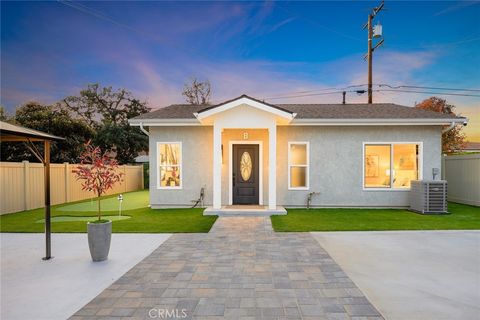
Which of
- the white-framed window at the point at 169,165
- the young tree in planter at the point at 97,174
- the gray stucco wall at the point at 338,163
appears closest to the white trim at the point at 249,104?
the gray stucco wall at the point at 338,163

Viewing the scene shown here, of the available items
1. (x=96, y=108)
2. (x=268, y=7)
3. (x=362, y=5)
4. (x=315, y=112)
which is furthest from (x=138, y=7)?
(x=96, y=108)

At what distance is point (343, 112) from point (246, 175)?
16.0 ft

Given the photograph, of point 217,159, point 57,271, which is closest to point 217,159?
point 217,159

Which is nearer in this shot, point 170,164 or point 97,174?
point 97,174

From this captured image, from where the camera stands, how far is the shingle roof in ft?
35.2

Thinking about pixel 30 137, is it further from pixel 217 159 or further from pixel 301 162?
pixel 301 162

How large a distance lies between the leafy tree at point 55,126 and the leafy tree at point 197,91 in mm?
11022

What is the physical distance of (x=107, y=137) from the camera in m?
26.1

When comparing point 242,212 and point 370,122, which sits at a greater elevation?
point 370,122

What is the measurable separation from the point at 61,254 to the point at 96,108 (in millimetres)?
30201

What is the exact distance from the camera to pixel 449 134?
22.6m

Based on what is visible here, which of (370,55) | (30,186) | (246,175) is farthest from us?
(370,55)

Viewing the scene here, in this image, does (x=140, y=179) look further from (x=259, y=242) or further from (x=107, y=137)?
(x=259, y=242)

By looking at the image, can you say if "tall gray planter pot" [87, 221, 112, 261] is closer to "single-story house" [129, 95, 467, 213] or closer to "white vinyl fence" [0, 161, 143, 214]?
"single-story house" [129, 95, 467, 213]
